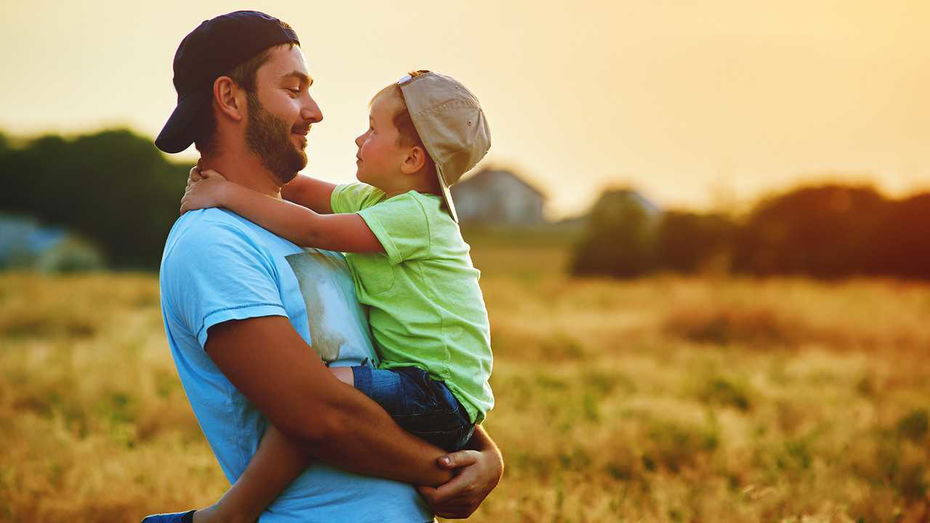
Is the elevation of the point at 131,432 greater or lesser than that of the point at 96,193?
greater

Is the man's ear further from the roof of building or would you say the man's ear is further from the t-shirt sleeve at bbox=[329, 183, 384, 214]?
the roof of building

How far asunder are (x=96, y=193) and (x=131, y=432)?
104 ft

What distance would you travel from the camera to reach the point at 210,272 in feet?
6.40

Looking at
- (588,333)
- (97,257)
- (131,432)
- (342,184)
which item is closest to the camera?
(342,184)

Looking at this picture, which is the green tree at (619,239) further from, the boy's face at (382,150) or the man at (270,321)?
the man at (270,321)

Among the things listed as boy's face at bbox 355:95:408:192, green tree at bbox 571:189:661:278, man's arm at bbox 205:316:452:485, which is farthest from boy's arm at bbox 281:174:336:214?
green tree at bbox 571:189:661:278

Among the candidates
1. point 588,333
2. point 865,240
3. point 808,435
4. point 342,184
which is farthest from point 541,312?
point 865,240

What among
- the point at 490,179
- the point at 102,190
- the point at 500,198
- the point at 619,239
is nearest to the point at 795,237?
the point at 619,239

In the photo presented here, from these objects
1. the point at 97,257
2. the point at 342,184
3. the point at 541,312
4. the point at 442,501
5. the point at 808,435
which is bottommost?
the point at 97,257

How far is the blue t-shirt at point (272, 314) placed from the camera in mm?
1982

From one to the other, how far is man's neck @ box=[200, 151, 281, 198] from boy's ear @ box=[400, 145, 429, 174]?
0.40 metres

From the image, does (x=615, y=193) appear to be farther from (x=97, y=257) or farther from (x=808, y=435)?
(x=808, y=435)

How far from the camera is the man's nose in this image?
239 centimetres

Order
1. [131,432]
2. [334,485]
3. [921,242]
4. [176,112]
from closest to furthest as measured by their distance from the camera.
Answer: [334,485] → [176,112] → [131,432] → [921,242]
